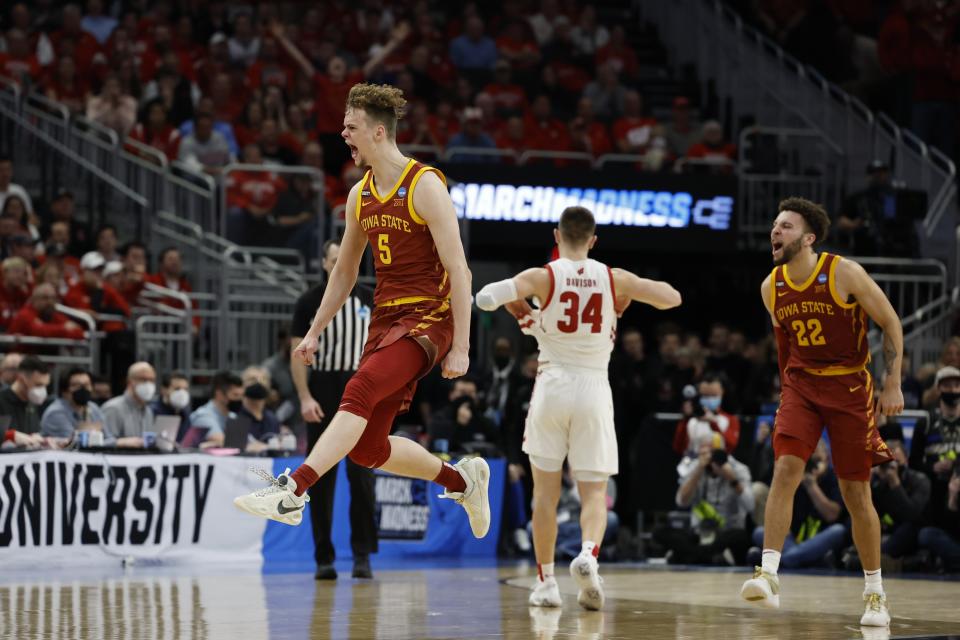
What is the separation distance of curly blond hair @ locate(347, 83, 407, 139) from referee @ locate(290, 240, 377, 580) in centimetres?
318

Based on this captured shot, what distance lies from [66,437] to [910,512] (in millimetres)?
7018

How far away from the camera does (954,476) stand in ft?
41.9

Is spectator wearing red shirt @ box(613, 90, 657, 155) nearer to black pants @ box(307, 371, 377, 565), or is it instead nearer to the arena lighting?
the arena lighting

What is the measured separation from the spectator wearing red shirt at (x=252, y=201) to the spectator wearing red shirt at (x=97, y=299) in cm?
239

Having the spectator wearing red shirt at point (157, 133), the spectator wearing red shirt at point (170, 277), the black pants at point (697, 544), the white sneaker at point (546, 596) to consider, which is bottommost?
the black pants at point (697, 544)

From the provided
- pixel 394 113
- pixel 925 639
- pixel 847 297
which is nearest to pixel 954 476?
pixel 847 297

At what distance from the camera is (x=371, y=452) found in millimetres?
7684

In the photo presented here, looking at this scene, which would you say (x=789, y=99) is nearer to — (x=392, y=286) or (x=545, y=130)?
(x=545, y=130)

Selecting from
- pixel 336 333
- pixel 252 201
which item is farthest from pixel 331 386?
pixel 252 201

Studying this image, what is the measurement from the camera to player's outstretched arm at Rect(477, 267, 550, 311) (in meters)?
8.45

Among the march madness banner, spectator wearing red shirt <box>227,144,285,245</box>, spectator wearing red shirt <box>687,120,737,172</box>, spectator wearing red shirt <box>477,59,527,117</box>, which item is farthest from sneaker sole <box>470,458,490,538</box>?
spectator wearing red shirt <box>477,59,527,117</box>

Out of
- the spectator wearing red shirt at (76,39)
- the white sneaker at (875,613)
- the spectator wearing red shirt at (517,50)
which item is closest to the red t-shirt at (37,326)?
the spectator wearing red shirt at (76,39)

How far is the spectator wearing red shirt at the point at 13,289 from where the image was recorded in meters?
15.3

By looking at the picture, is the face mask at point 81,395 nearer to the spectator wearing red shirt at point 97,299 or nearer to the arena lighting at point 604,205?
the spectator wearing red shirt at point 97,299
